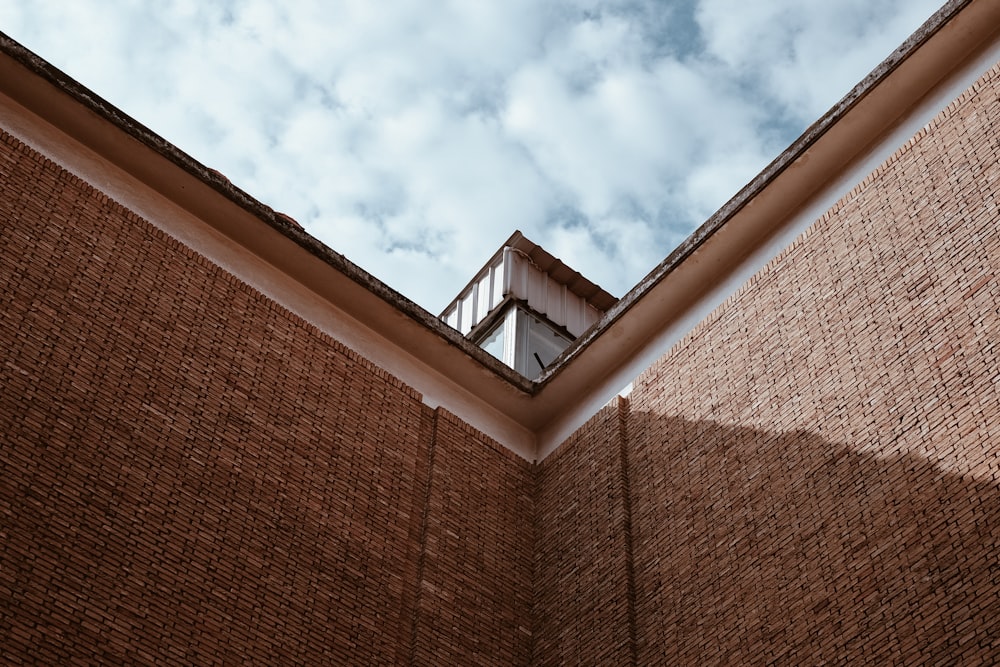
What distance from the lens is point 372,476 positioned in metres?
12.6

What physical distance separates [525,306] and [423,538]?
4.77 metres

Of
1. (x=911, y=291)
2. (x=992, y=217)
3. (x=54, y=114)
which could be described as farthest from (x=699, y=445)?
(x=54, y=114)

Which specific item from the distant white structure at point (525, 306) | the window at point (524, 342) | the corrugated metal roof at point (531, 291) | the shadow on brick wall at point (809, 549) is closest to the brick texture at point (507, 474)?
the shadow on brick wall at point (809, 549)

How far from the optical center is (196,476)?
11.2m

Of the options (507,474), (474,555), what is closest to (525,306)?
(507,474)

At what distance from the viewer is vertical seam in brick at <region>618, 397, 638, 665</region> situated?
38.0 feet

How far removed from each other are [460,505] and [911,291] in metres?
4.70

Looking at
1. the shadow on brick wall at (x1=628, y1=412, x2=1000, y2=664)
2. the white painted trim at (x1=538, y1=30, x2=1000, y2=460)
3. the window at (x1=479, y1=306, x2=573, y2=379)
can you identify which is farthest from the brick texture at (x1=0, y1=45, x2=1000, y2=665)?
the window at (x1=479, y1=306, x2=573, y2=379)

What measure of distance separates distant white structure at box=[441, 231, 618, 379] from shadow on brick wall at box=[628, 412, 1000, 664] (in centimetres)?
370

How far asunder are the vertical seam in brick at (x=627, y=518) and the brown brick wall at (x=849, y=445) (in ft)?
0.22

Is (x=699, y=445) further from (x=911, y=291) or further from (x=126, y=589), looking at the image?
(x=126, y=589)

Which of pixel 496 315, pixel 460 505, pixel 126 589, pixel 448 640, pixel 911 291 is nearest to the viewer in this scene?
pixel 126 589

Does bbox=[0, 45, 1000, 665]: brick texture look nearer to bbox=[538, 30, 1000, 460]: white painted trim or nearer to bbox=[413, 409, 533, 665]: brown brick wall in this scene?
bbox=[413, 409, 533, 665]: brown brick wall

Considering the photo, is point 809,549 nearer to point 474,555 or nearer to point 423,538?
point 474,555
